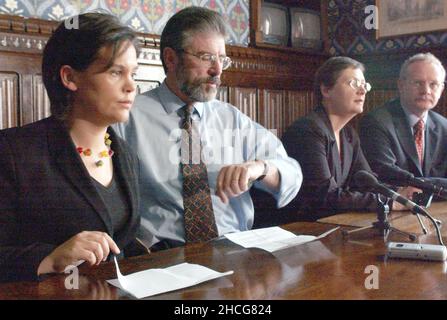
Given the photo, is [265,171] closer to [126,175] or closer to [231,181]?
[231,181]

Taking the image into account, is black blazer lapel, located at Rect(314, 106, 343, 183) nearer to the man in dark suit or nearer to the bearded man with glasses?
the man in dark suit

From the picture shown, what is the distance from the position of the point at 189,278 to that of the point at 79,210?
0.39 m

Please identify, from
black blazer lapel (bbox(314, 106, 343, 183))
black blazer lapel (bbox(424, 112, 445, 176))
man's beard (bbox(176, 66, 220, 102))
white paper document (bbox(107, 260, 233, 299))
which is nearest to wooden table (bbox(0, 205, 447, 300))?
white paper document (bbox(107, 260, 233, 299))

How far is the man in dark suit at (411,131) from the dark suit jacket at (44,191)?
1594 millimetres

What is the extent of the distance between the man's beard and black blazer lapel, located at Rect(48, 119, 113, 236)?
1.96ft

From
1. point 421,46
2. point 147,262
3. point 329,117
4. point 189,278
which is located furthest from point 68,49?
point 421,46

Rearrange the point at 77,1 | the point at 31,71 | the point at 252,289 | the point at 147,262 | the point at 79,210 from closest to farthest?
1. the point at 252,289
2. the point at 147,262
3. the point at 79,210
4. the point at 31,71
5. the point at 77,1

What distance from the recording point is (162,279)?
101 cm

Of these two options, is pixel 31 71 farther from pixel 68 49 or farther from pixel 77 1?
pixel 68 49

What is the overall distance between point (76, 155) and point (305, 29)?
94.9 inches

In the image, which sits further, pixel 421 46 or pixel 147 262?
pixel 421 46

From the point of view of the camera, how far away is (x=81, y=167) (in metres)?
1.29

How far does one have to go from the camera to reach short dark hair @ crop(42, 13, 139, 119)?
1.36 meters
